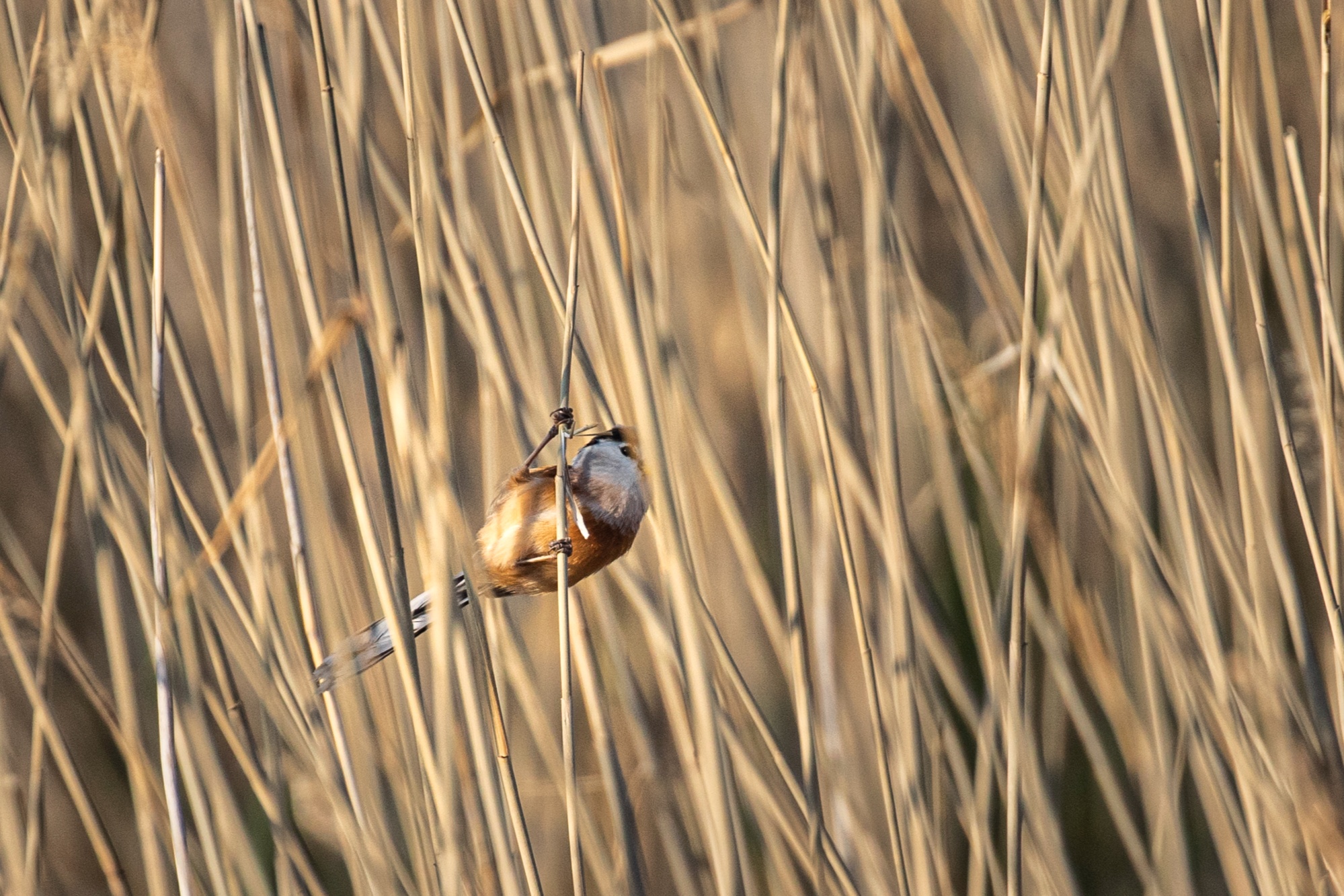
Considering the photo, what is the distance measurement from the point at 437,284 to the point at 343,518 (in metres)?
1.14

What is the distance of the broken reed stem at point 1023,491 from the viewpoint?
1.09 meters

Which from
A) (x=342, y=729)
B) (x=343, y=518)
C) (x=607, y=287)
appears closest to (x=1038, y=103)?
(x=607, y=287)

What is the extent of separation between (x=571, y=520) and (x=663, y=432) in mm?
318

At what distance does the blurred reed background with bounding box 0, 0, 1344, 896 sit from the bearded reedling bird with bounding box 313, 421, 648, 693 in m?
0.06

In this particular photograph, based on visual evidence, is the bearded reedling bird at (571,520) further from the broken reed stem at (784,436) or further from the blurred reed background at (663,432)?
the broken reed stem at (784,436)

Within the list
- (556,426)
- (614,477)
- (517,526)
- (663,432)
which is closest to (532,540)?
(517,526)

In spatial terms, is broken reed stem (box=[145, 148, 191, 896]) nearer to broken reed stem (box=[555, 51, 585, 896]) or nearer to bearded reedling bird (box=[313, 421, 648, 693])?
bearded reedling bird (box=[313, 421, 648, 693])

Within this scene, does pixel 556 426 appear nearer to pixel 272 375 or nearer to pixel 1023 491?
pixel 272 375

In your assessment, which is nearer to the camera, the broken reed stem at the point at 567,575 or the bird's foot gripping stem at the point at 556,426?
the broken reed stem at the point at 567,575

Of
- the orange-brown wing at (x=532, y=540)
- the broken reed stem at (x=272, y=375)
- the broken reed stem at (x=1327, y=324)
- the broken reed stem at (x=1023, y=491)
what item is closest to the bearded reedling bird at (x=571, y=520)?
the orange-brown wing at (x=532, y=540)

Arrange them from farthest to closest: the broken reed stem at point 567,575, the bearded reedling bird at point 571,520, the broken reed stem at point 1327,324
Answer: the bearded reedling bird at point 571,520 → the broken reed stem at point 1327,324 → the broken reed stem at point 567,575

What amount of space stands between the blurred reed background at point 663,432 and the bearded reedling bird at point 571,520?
57 millimetres

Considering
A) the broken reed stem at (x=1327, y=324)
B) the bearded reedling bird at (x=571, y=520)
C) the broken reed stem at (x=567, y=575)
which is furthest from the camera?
the bearded reedling bird at (x=571, y=520)

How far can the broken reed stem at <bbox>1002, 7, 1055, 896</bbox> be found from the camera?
109cm
